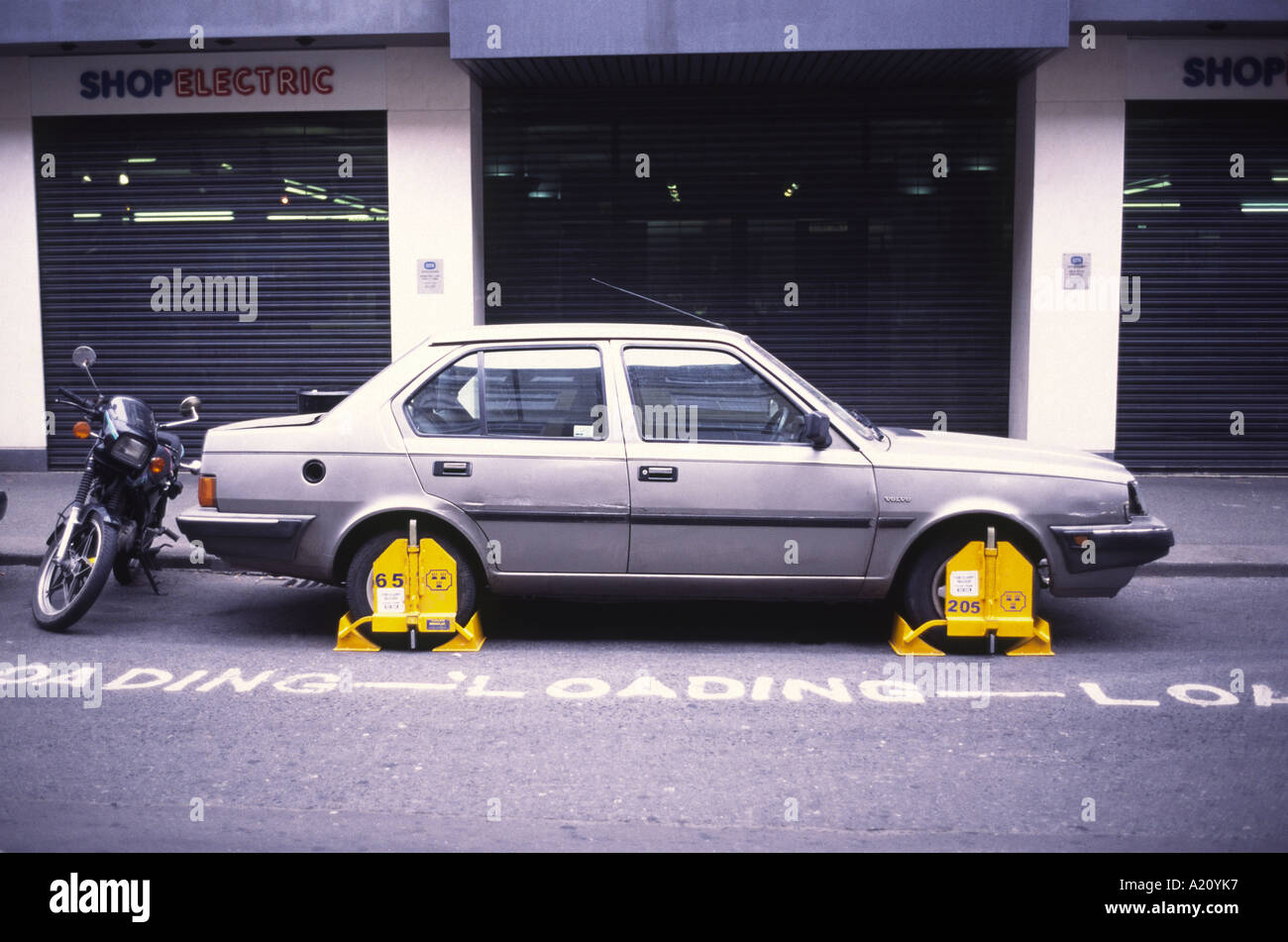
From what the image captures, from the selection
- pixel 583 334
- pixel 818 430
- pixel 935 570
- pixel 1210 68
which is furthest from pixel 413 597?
pixel 1210 68

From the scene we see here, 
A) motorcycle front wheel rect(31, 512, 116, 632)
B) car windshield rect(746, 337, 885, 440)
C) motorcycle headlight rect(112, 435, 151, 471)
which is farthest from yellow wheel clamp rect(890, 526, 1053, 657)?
motorcycle headlight rect(112, 435, 151, 471)

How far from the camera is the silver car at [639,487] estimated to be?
597 centimetres

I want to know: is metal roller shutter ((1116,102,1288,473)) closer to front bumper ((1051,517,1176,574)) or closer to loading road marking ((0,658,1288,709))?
front bumper ((1051,517,1176,574))

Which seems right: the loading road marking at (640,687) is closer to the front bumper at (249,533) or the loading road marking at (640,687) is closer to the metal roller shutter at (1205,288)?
the front bumper at (249,533)

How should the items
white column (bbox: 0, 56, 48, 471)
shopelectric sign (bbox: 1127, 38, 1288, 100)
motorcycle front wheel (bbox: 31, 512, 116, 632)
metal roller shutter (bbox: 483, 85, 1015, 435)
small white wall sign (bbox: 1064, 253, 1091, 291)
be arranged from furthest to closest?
metal roller shutter (bbox: 483, 85, 1015, 435) → white column (bbox: 0, 56, 48, 471) → small white wall sign (bbox: 1064, 253, 1091, 291) → shopelectric sign (bbox: 1127, 38, 1288, 100) → motorcycle front wheel (bbox: 31, 512, 116, 632)

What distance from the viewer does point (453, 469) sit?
6078 millimetres

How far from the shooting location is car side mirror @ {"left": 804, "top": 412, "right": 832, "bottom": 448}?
5.91 m

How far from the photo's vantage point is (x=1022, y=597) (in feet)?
19.7

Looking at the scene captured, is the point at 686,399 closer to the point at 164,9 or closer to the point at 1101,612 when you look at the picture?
the point at 1101,612

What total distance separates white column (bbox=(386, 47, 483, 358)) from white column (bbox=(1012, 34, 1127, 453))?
5.79 metres

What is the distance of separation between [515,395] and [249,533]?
1572 mm

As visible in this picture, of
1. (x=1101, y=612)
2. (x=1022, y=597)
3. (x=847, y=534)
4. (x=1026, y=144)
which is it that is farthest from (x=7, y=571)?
(x=1026, y=144)

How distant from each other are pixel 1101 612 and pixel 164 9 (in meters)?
10.2

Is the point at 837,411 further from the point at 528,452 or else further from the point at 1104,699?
the point at 1104,699
